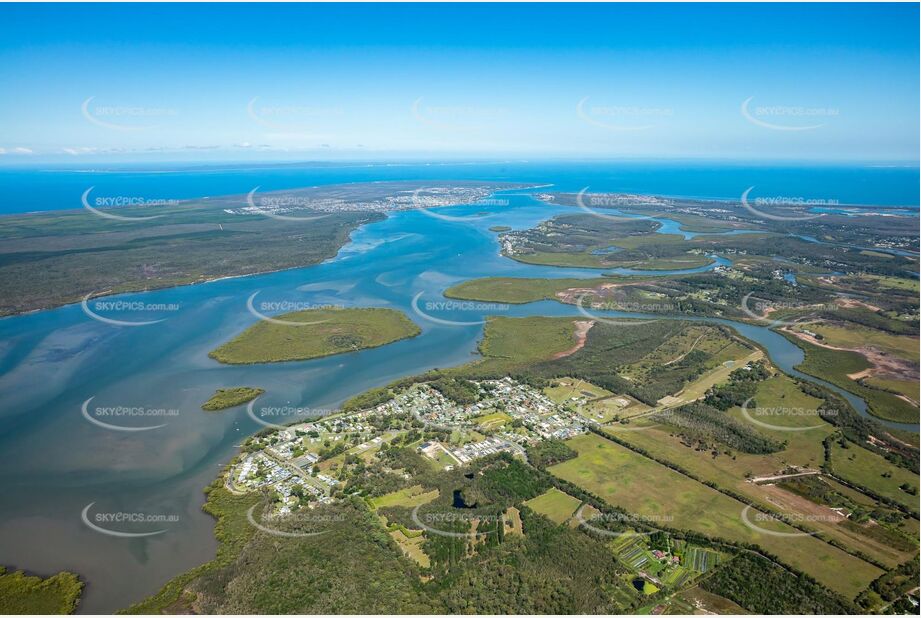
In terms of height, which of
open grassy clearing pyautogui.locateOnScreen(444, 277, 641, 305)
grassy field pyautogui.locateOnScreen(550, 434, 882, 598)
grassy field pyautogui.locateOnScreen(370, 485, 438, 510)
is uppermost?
open grassy clearing pyautogui.locateOnScreen(444, 277, 641, 305)

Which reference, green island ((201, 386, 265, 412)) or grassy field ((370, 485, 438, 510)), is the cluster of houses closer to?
grassy field ((370, 485, 438, 510))

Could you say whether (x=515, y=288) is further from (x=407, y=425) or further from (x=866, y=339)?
(x=866, y=339)

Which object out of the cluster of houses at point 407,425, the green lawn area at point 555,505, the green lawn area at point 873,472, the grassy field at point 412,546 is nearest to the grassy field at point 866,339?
the green lawn area at point 873,472

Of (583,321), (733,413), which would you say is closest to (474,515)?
(733,413)

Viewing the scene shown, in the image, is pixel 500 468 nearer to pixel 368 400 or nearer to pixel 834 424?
pixel 368 400

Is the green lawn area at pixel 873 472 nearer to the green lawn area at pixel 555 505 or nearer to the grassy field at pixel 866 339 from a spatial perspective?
the green lawn area at pixel 555 505

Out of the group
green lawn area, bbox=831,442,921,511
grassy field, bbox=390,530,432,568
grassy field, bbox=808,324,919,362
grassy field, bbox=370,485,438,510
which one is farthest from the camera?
grassy field, bbox=808,324,919,362

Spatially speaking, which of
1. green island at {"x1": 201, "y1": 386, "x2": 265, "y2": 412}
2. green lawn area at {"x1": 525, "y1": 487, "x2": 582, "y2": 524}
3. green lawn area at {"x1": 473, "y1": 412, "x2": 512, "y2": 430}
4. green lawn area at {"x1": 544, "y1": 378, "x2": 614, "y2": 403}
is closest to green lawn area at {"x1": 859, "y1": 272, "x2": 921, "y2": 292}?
green lawn area at {"x1": 544, "y1": 378, "x2": 614, "y2": 403}
